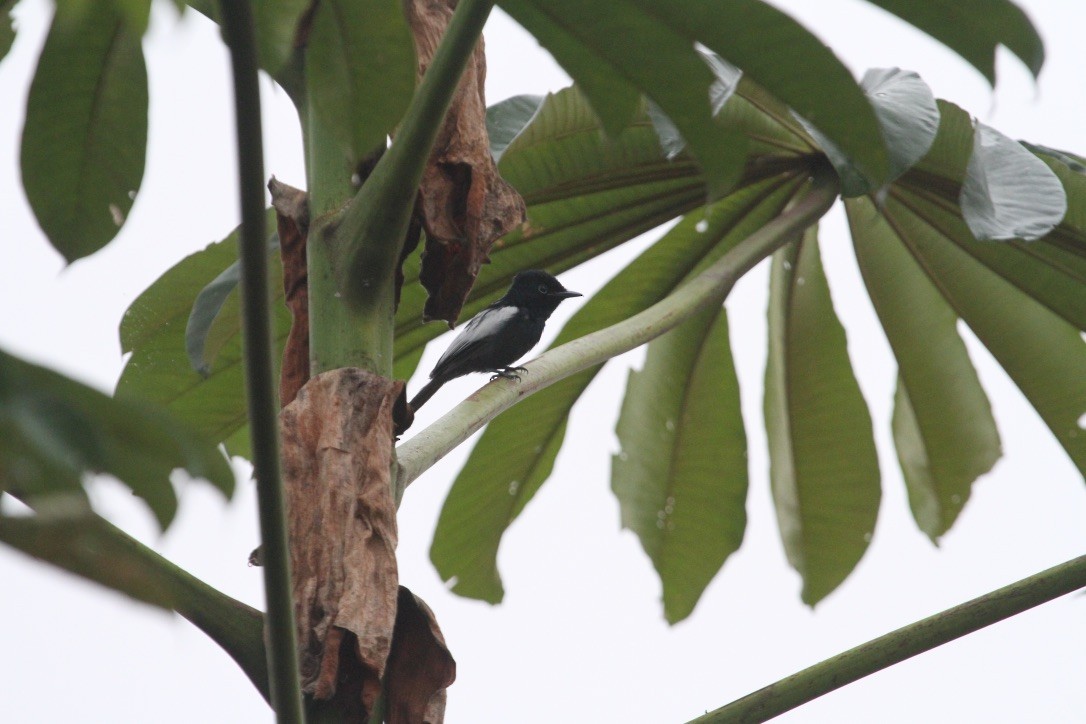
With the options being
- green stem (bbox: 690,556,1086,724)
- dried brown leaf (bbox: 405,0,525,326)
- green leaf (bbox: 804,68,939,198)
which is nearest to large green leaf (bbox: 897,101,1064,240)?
green leaf (bbox: 804,68,939,198)

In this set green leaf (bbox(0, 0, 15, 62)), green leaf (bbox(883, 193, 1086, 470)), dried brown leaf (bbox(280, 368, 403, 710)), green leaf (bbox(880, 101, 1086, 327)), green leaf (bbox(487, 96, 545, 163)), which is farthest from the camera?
green leaf (bbox(883, 193, 1086, 470))

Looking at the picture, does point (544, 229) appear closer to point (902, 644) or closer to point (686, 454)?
point (686, 454)

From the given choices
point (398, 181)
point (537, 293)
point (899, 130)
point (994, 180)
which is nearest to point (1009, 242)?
point (994, 180)

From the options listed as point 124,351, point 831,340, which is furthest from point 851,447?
point 124,351

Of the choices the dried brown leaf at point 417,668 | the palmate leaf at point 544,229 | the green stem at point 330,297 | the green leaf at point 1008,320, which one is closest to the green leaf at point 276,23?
the green stem at point 330,297

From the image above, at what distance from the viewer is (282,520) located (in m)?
1.36

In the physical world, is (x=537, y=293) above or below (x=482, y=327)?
above

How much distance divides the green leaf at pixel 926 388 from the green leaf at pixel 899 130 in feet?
3.38

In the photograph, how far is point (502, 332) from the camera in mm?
5434

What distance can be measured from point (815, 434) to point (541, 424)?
0.87 meters

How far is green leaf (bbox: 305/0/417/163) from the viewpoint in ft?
5.51

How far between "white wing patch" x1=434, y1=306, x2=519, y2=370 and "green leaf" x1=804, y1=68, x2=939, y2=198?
2987 millimetres

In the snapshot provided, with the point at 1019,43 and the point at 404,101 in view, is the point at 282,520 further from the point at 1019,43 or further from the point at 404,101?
the point at 1019,43

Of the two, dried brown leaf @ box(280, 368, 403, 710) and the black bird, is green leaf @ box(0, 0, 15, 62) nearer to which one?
dried brown leaf @ box(280, 368, 403, 710)
